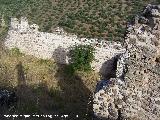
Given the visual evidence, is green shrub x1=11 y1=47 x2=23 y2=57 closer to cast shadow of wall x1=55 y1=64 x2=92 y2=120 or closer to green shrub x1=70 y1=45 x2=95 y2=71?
cast shadow of wall x1=55 y1=64 x2=92 y2=120

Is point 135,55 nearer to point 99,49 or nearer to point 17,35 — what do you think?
point 99,49

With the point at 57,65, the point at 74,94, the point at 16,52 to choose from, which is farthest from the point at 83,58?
the point at 16,52

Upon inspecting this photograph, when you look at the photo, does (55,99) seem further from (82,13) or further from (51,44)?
(82,13)

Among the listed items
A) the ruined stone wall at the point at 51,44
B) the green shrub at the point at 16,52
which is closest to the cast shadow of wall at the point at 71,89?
the ruined stone wall at the point at 51,44

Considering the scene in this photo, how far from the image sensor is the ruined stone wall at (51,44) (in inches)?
731

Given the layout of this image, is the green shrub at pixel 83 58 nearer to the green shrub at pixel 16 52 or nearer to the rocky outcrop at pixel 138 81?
the green shrub at pixel 16 52

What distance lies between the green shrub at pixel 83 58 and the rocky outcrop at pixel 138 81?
7.91 m

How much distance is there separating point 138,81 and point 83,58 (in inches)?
345

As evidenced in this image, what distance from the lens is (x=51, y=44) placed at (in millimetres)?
19422

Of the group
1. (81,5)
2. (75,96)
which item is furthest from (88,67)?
(81,5)

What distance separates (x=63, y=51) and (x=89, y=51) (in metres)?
1.45

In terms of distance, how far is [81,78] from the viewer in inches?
706

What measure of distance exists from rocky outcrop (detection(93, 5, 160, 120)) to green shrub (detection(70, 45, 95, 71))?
311 inches

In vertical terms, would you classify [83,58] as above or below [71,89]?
above
